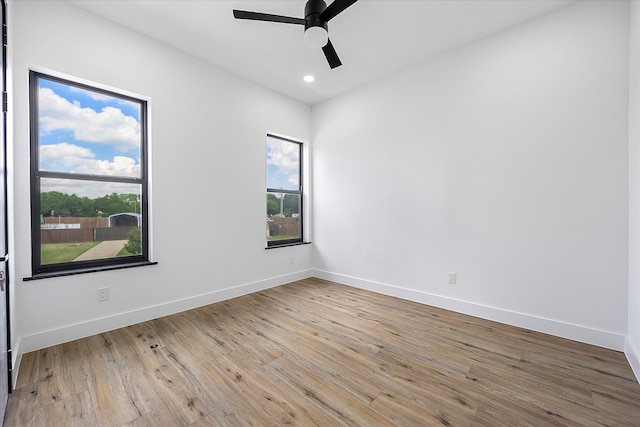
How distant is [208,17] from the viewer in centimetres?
262

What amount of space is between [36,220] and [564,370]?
4.38 meters

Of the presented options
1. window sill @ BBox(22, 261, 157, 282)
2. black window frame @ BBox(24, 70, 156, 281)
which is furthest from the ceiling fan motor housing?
window sill @ BBox(22, 261, 157, 282)

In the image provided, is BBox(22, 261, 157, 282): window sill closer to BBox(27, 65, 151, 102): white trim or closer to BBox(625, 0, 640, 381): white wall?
BBox(27, 65, 151, 102): white trim

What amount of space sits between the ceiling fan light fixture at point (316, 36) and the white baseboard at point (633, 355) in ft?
10.6

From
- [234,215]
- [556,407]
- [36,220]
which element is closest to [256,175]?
[234,215]

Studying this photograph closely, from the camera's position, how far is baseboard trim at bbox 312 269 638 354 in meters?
2.35

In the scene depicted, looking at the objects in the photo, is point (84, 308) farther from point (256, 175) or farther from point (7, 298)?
point (256, 175)

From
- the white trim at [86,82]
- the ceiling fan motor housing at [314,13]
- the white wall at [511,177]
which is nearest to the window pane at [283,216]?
the white wall at [511,177]

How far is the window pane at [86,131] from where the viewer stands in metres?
2.45

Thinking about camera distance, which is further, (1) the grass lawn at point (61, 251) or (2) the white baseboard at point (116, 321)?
(1) the grass lawn at point (61, 251)

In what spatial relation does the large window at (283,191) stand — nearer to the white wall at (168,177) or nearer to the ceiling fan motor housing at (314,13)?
the white wall at (168,177)

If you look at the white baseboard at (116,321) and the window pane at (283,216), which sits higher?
the window pane at (283,216)

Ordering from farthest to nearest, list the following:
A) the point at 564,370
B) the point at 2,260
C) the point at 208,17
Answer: the point at 208,17 < the point at 564,370 < the point at 2,260

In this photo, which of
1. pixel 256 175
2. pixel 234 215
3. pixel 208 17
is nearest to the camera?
pixel 208 17
